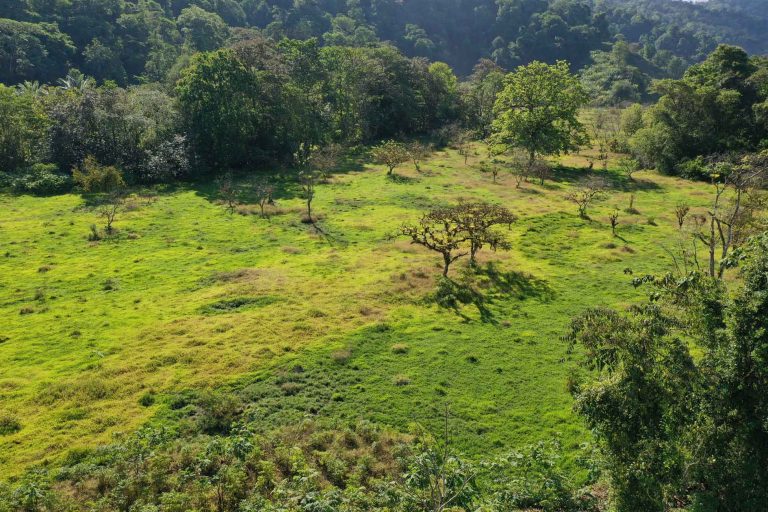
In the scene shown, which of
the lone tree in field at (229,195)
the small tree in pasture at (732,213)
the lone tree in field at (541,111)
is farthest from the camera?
the lone tree in field at (541,111)

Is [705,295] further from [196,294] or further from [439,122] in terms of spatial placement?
[439,122]

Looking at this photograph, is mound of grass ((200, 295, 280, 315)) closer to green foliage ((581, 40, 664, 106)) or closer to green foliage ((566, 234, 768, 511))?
green foliage ((566, 234, 768, 511))

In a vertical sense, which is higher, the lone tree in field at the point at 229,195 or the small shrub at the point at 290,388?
the lone tree in field at the point at 229,195

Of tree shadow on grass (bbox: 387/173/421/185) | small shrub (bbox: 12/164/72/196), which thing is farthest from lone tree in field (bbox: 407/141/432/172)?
small shrub (bbox: 12/164/72/196)

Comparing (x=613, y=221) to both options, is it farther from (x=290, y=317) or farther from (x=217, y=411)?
(x=217, y=411)

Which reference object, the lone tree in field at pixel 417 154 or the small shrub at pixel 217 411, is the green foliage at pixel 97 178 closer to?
the lone tree in field at pixel 417 154

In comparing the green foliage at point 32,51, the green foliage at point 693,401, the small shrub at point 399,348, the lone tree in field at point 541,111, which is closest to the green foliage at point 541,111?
the lone tree in field at point 541,111

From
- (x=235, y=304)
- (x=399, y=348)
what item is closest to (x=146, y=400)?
(x=235, y=304)

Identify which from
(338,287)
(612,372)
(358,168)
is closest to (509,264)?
(338,287)
